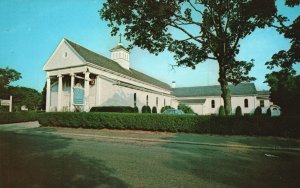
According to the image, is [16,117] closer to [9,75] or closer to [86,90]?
[86,90]

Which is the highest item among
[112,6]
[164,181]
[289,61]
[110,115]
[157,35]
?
[112,6]

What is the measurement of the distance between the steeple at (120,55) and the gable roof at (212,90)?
838 inches

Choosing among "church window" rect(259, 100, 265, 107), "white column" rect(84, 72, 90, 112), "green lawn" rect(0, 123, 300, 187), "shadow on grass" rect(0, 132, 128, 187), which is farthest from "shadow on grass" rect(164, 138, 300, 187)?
"church window" rect(259, 100, 265, 107)

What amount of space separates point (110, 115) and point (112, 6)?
8793 millimetres

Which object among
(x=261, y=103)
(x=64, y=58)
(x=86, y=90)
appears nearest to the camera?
(x=86, y=90)

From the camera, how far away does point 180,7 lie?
1725cm

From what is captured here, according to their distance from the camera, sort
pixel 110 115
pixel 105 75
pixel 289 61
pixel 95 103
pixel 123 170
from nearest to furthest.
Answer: pixel 123 170, pixel 289 61, pixel 110 115, pixel 95 103, pixel 105 75

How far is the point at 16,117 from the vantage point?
29047 mm

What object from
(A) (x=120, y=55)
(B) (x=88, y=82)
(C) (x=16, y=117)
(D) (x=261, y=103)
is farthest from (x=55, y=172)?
(D) (x=261, y=103)

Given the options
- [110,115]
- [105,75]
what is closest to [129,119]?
[110,115]

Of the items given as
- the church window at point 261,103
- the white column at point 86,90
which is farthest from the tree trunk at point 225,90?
the church window at point 261,103

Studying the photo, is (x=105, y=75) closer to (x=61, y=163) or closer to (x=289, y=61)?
(x=289, y=61)

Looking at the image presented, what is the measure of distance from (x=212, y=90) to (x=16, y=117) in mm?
43326

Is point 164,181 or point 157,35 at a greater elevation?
point 157,35
